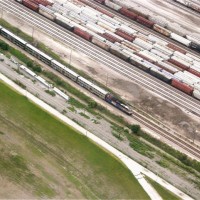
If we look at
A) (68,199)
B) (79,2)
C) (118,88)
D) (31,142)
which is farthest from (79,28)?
(68,199)

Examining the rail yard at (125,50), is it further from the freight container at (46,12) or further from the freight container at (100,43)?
the freight container at (46,12)

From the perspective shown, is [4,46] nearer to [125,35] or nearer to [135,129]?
[125,35]

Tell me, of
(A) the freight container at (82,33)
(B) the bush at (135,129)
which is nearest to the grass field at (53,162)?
(B) the bush at (135,129)

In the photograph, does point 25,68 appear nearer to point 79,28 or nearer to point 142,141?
point 79,28

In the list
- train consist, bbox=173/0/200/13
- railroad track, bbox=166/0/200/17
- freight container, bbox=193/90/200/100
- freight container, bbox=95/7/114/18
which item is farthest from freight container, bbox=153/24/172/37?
freight container, bbox=193/90/200/100

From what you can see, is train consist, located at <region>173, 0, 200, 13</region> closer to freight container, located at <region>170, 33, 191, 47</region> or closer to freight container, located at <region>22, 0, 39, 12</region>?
freight container, located at <region>170, 33, 191, 47</region>
